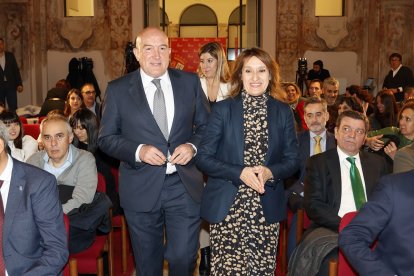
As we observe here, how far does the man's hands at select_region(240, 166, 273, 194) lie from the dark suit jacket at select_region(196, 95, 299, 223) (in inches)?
2.4

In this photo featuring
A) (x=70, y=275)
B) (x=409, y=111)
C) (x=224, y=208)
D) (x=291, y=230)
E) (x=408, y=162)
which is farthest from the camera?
(x=409, y=111)

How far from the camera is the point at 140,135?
11.2 feet

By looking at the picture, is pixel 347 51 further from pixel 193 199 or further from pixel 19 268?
pixel 19 268

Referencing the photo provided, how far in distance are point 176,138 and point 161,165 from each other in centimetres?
18

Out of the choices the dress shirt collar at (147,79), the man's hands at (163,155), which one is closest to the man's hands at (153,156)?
the man's hands at (163,155)

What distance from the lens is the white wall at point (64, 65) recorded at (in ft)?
44.0

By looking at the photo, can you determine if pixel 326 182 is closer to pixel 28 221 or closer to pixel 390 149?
pixel 390 149

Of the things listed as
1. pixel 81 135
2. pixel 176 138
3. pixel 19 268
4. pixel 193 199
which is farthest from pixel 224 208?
pixel 81 135

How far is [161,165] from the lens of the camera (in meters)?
3.39

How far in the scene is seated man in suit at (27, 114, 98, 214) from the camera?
397cm

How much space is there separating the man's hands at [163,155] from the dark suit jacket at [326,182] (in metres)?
0.85

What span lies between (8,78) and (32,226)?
922 centimetres

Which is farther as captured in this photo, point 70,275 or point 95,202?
point 95,202

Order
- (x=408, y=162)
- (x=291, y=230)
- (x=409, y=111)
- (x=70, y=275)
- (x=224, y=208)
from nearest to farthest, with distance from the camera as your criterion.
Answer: (x=70, y=275)
(x=224, y=208)
(x=408, y=162)
(x=291, y=230)
(x=409, y=111)
